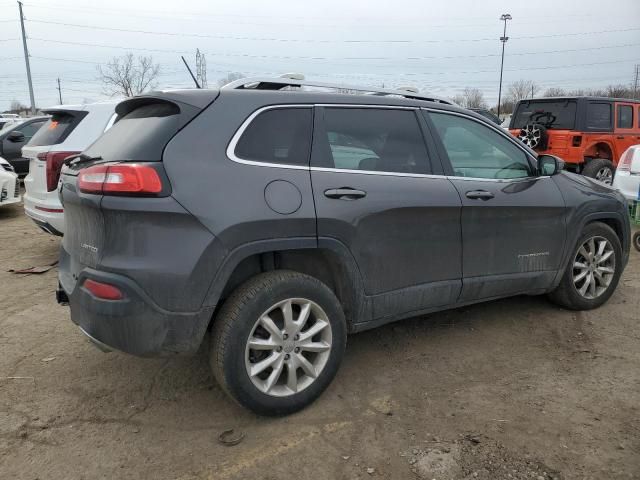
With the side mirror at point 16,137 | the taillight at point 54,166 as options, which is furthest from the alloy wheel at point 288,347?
the side mirror at point 16,137

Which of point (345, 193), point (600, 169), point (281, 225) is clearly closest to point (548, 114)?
point (600, 169)

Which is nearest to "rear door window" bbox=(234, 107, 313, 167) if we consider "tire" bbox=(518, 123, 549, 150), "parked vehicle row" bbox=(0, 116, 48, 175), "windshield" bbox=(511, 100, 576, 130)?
"tire" bbox=(518, 123, 549, 150)

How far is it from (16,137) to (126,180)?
11.9 m

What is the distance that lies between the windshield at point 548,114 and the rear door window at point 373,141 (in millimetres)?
8841

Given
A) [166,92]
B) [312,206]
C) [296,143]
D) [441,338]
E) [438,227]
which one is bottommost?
[441,338]

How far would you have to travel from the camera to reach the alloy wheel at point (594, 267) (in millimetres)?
4547

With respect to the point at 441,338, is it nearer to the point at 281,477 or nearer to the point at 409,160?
the point at 409,160

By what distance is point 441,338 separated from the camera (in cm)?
412

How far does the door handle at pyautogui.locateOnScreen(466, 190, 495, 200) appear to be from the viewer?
3.68 meters

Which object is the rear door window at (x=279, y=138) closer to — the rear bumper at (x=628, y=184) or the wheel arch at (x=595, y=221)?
the wheel arch at (x=595, y=221)

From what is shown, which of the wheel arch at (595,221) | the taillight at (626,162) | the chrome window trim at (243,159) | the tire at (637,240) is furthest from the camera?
the taillight at (626,162)

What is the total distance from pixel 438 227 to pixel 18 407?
2.75 m

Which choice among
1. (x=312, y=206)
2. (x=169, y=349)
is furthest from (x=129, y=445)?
(x=312, y=206)

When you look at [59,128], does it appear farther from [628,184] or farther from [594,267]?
[628,184]
